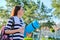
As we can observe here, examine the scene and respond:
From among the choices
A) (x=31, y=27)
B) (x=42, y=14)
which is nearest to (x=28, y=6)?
(x=42, y=14)

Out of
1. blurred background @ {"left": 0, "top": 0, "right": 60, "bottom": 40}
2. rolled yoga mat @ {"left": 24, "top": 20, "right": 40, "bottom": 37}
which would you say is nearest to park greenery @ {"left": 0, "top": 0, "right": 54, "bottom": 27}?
blurred background @ {"left": 0, "top": 0, "right": 60, "bottom": 40}

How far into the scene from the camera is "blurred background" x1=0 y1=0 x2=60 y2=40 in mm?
2615

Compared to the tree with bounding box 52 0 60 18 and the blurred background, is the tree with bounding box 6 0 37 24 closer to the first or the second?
the blurred background

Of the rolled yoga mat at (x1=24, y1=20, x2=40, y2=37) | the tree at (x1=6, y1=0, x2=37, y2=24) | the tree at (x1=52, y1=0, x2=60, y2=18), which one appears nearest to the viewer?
the rolled yoga mat at (x1=24, y1=20, x2=40, y2=37)

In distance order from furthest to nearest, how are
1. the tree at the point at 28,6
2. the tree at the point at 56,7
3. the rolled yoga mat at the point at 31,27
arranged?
1. the tree at the point at 56,7
2. the tree at the point at 28,6
3. the rolled yoga mat at the point at 31,27

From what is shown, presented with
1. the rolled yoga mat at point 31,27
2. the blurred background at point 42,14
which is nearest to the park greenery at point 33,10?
the blurred background at point 42,14

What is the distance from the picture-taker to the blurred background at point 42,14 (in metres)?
2.62

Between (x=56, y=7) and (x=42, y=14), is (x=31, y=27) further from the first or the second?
(x=56, y=7)

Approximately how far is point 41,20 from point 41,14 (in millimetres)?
107

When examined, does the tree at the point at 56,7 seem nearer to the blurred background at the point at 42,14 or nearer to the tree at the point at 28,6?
the blurred background at the point at 42,14

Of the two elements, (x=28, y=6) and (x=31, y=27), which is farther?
(x=28, y=6)

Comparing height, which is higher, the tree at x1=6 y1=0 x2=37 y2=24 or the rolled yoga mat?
the tree at x1=6 y1=0 x2=37 y2=24

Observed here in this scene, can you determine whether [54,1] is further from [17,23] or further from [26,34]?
[17,23]

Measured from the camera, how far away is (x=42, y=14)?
263 centimetres
